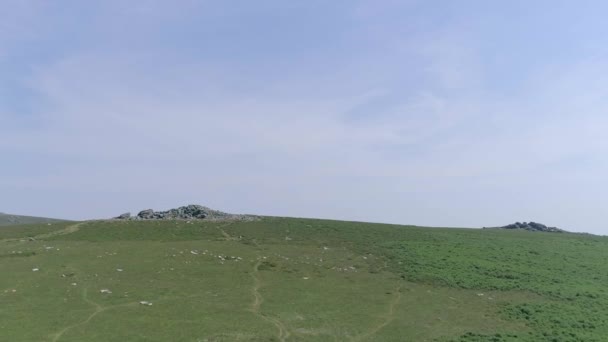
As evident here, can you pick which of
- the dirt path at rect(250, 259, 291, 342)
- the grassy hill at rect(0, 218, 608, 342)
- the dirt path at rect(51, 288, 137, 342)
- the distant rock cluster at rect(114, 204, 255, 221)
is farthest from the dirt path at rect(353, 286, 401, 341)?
the distant rock cluster at rect(114, 204, 255, 221)

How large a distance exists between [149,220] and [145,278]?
2863cm

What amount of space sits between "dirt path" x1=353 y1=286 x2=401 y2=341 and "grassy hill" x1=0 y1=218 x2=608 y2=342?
82 millimetres

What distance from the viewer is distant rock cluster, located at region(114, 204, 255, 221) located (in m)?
72.6

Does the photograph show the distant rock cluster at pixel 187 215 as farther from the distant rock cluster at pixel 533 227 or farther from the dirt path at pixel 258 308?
the distant rock cluster at pixel 533 227

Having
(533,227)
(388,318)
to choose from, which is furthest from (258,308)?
(533,227)

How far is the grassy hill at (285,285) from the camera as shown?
105 feet

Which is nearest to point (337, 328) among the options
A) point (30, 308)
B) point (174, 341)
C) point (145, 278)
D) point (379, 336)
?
point (379, 336)

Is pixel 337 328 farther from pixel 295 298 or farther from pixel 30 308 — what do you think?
pixel 30 308

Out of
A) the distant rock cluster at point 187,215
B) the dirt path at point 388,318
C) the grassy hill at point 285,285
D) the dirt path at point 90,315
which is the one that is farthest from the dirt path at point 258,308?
the distant rock cluster at point 187,215

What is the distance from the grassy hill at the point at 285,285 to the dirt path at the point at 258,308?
14cm

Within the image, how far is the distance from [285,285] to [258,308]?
6295 millimetres

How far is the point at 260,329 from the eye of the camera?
31328 mm

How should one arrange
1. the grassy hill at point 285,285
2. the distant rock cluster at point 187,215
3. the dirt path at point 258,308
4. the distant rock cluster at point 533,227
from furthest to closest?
the distant rock cluster at point 533,227 → the distant rock cluster at point 187,215 → the grassy hill at point 285,285 → the dirt path at point 258,308

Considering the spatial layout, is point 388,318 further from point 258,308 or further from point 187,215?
point 187,215
